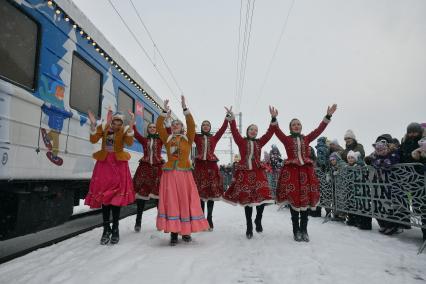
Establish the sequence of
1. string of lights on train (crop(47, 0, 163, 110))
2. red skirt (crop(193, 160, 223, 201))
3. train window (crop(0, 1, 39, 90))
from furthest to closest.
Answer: red skirt (crop(193, 160, 223, 201)), string of lights on train (crop(47, 0, 163, 110)), train window (crop(0, 1, 39, 90))

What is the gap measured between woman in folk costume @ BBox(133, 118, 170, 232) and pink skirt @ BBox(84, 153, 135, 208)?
32.9 inches

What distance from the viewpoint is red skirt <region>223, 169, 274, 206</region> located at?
427 centimetres

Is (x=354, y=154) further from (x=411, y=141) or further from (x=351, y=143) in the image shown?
(x=411, y=141)

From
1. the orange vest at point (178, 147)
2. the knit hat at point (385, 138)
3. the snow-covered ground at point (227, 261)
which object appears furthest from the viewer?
the knit hat at point (385, 138)

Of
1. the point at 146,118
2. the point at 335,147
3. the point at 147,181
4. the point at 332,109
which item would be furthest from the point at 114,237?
the point at 335,147

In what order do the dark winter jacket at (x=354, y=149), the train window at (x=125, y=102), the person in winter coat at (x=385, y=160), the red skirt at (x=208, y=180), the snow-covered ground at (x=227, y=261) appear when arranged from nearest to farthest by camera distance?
the snow-covered ground at (x=227, y=261) → the person in winter coat at (x=385, y=160) → the red skirt at (x=208, y=180) → the train window at (x=125, y=102) → the dark winter jacket at (x=354, y=149)

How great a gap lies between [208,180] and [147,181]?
3.17ft

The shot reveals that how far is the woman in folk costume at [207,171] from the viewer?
15.9ft

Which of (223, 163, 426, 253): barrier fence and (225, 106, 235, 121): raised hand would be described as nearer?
(223, 163, 426, 253): barrier fence

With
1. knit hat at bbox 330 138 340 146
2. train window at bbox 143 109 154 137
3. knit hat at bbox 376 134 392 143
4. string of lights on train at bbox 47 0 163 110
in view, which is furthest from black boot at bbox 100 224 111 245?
knit hat at bbox 330 138 340 146

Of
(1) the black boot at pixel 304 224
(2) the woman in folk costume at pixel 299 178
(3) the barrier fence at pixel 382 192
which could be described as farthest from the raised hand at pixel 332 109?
(1) the black boot at pixel 304 224

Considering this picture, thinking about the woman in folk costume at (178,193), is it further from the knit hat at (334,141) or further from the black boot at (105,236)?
the knit hat at (334,141)

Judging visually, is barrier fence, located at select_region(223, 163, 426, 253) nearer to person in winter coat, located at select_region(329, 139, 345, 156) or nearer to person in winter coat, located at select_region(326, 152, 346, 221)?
person in winter coat, located at select_region(326, 152, 346, 221)

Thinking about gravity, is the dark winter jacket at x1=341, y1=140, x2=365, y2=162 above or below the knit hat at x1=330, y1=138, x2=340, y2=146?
below
